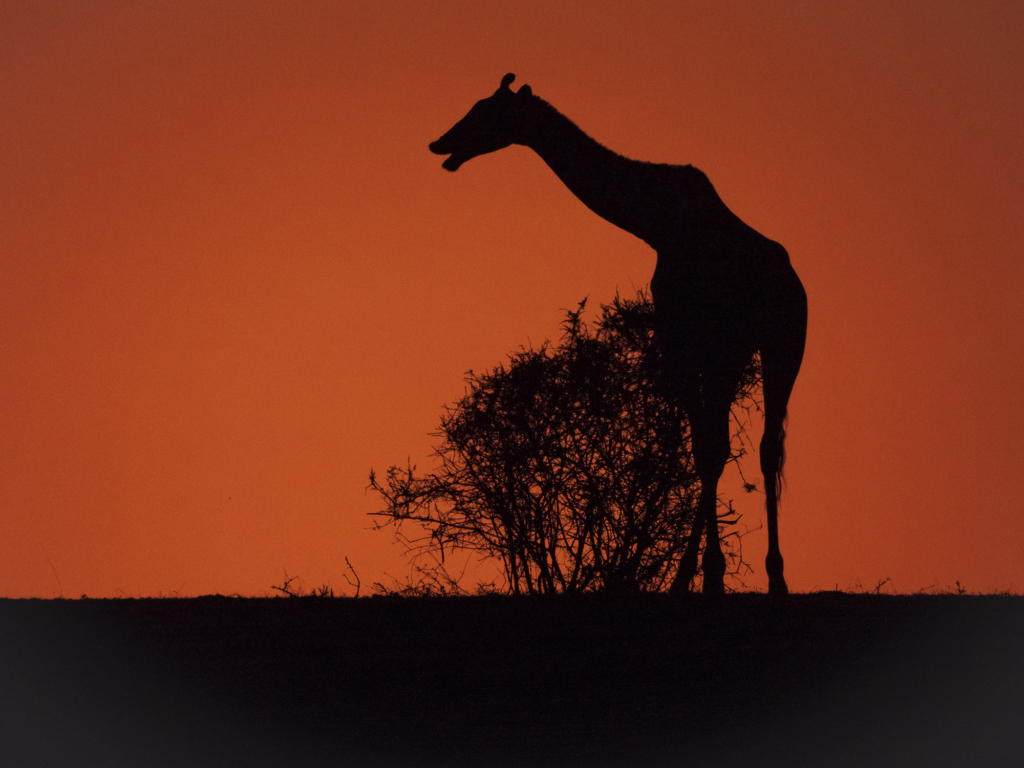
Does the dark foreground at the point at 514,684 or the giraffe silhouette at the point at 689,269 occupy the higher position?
the giraffe silhouette at the point at 689,269

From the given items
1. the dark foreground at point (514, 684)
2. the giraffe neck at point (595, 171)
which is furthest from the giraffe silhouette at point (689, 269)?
the dark foreground at point (514, 684)

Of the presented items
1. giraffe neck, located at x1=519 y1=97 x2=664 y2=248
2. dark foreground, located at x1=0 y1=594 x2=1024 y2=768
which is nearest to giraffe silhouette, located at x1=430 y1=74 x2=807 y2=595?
giraffe neck, located at x1=519 y1=97 x2=664 y2=248

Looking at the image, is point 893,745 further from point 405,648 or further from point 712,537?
point 712,537

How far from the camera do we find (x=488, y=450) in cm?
1362

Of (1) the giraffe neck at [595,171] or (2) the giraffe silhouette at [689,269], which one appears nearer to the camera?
Answer: (2) the giraffe silhouette at [689,269]

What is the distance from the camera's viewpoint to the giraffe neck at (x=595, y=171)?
477 inches

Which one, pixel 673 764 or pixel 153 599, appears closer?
pixel 673 764

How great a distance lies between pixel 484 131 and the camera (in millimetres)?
12266

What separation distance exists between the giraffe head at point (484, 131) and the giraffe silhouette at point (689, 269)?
0.03 feet

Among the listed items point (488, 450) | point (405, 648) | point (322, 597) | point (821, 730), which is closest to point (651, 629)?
point (405, 648)

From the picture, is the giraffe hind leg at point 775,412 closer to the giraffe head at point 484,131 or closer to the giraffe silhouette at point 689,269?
the giraffe silhouette at point 689,269

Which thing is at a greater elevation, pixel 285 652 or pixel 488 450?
pixel 488 450

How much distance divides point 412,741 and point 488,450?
7.17 meters

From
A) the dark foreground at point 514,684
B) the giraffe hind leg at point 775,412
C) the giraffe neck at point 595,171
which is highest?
the giraffe neck at point 595,171
